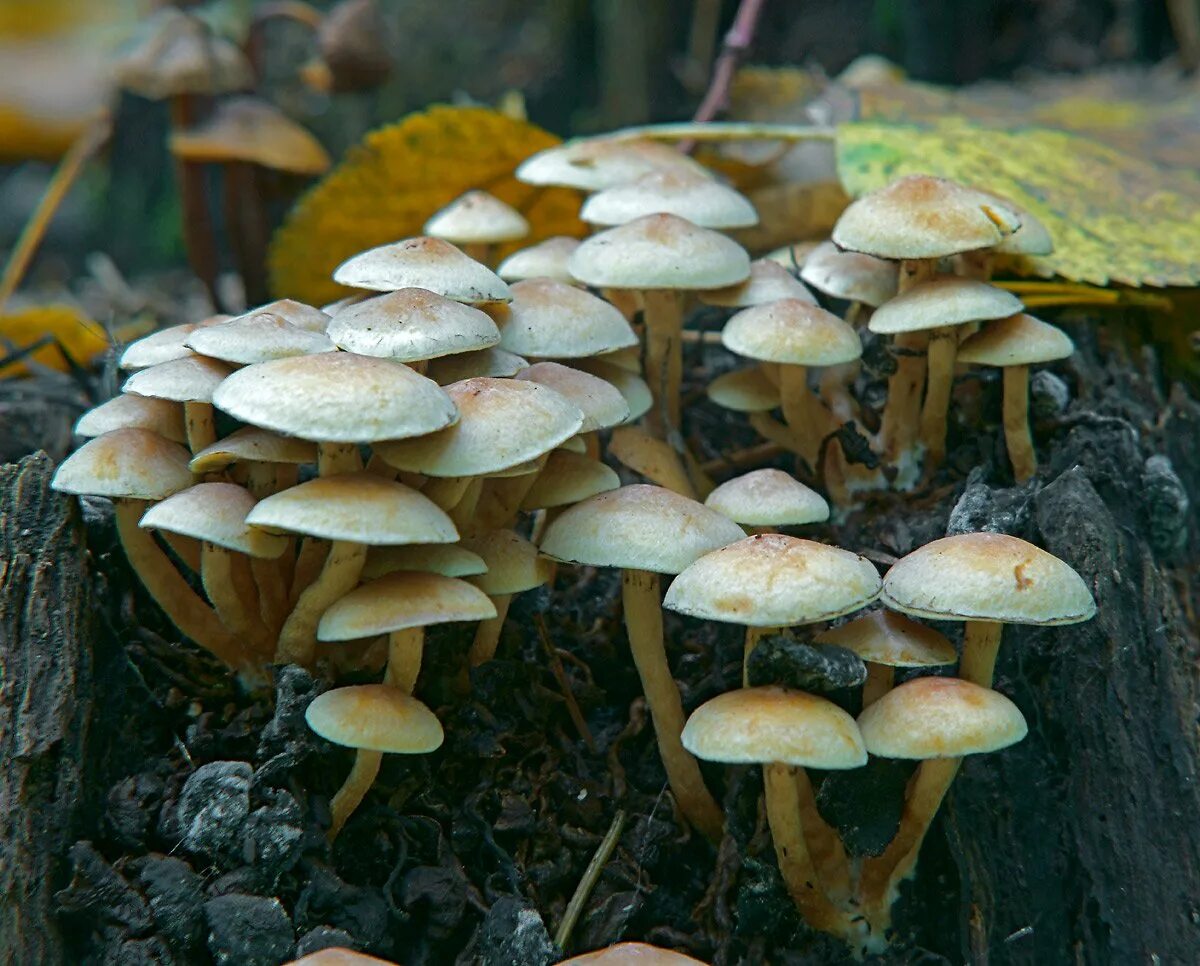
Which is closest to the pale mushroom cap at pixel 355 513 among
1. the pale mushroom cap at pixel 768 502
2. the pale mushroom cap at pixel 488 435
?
the pale mushroom cap at pixel 488 435

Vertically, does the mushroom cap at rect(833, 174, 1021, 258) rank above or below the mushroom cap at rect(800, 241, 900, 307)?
above

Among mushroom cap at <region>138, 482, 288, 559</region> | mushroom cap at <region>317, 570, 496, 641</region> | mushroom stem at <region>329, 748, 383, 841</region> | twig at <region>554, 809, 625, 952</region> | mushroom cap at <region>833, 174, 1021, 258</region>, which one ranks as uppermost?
mushroom cap at <region>833, 174, 1021, 258</region>

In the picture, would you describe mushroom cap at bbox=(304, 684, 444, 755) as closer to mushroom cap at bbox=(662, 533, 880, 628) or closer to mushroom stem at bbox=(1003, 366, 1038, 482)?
mushroom cap at bbox=(662, 533, 880, 628)

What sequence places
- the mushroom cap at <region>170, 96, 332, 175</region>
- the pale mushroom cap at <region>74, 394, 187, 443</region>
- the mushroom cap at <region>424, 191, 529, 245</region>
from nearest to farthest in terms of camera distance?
→ 1. the pale mushroom cap at <region>74, 394, 187, 443</region>
2. the mushroom cap at <region>424, 191, 529, 245</region>
3. the mushroom cap at <region>170, 96, 332, 175</region>

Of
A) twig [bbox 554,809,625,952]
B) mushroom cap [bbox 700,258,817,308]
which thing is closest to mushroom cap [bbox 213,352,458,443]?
twig [bbox 554,809,625,952]

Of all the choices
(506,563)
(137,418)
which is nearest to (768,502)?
(506,563)

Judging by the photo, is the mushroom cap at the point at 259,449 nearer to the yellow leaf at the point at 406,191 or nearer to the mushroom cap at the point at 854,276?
the mushroom cap at the point at 854,276

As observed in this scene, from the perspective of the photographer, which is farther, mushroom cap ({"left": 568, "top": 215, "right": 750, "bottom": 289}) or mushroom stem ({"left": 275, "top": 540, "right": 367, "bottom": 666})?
mushroom cap ({"left": 568, "top": 215, "right": 750, "bottom": 289})
